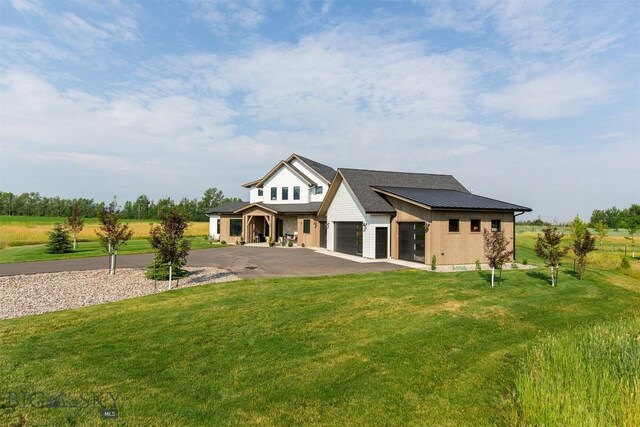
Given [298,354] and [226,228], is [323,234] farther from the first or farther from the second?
[298,354]

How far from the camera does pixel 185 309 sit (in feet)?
31.9

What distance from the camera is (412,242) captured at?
21.2 m

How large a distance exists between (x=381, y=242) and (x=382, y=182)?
604 cm

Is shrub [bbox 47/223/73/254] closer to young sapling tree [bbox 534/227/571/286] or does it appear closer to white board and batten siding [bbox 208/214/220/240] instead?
white board and batten siding [bbox 208/214/220/240]

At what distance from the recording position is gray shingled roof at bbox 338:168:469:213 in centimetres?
2294

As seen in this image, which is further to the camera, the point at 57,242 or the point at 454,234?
the point at 57,242

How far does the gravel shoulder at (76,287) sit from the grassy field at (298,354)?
1355 millimetres

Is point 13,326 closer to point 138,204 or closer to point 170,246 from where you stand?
point 170,246

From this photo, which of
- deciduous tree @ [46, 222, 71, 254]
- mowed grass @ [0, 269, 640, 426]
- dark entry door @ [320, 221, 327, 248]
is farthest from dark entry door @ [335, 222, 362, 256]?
deciduous tree @ [46, 222, 71, 254]

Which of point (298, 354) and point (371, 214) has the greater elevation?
point (371, 214)

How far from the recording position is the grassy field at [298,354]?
15.6ft

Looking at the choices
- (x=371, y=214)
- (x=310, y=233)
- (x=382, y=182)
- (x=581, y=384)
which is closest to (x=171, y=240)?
(x=371, y=214)

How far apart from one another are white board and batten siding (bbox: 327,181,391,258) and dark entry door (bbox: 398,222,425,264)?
3.74 ft

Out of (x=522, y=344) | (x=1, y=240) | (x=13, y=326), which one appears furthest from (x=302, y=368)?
(x=1, y=240)
